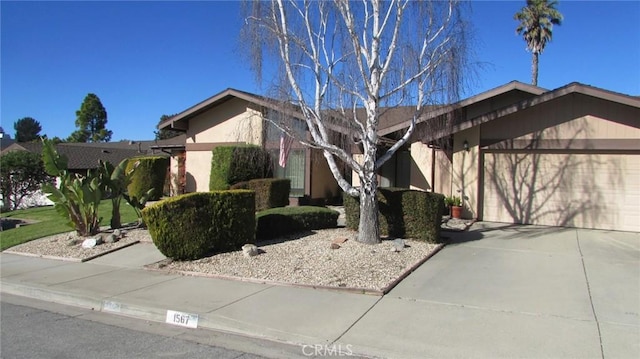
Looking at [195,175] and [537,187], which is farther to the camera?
[195,175]

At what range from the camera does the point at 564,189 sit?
13406 millimetres

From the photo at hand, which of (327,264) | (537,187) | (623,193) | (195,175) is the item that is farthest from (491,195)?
(195,175)

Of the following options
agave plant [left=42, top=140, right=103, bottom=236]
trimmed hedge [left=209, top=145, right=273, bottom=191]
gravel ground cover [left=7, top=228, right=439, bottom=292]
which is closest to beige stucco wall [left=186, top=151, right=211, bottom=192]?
trimmed hedge [left=209, top=145, right=273, bottom=191]

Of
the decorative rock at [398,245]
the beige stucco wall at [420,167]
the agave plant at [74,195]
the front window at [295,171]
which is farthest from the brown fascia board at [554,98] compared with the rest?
the agave plant at [74,195]

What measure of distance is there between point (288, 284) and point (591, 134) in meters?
10.3

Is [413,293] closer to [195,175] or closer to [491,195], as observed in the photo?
[491,195]

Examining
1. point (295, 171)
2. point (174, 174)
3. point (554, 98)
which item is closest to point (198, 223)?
point (295, 171)

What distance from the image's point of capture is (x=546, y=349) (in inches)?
186

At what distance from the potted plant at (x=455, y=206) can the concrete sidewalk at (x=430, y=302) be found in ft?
14.2

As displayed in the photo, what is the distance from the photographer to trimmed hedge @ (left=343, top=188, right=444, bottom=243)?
1013 cm

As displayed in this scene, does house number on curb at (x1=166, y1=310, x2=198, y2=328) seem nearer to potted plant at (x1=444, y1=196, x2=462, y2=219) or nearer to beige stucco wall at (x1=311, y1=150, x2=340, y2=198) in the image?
potted plant at (x1=444, y1=196, x2=462, y2=219)

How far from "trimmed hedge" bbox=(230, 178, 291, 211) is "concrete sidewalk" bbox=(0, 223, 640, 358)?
636cm

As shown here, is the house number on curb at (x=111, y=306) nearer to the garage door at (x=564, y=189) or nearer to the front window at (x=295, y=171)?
the garage door at (x=564, y=189)

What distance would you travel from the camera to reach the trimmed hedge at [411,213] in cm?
1013
